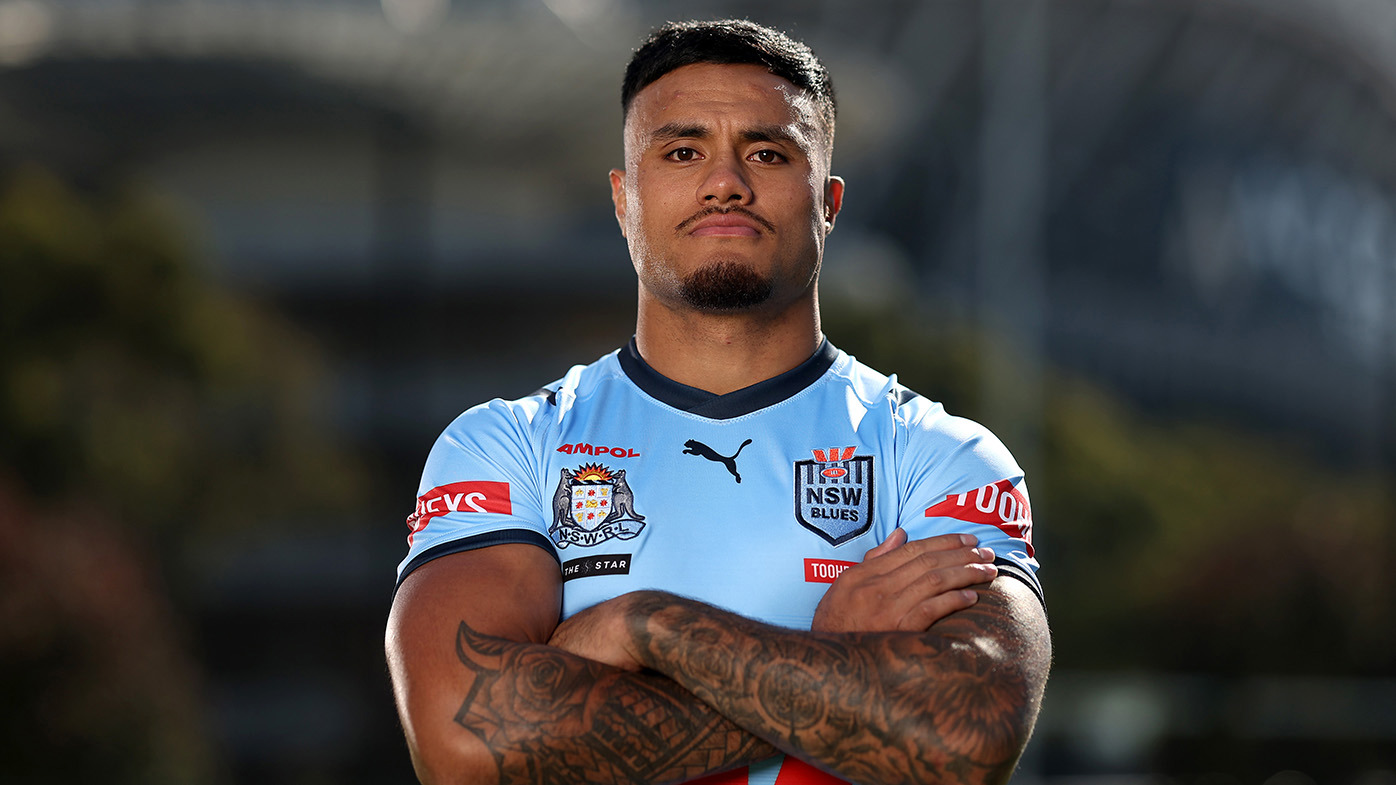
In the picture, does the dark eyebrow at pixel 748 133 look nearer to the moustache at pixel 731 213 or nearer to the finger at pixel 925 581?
the moustache at pixel 731 213

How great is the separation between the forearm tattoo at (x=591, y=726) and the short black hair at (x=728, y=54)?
1.37 m

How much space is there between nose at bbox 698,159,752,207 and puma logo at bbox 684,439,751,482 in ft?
1.69

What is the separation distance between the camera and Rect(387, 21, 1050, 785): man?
8.11ft

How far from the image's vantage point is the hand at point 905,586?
2.58m

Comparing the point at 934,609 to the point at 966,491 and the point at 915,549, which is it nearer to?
the point at 915,549

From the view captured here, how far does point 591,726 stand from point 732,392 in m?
0.86

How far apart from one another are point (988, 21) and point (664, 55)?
1783 centimetres
